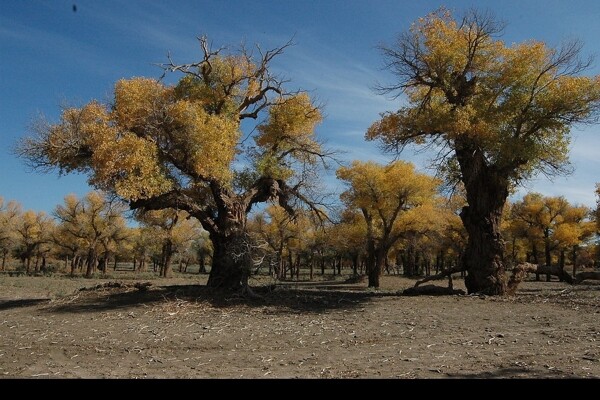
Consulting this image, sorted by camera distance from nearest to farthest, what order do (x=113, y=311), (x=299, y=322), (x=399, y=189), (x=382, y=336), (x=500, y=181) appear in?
1. (x=382, y=336)
2. (x=299, y=322)
3. (x=113, y=311)
4. (x=500, y=181)
5. (x=399, y=189)

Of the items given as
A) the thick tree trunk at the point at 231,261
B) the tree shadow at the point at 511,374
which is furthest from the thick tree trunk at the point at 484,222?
the tree shadow at the point at 511,374

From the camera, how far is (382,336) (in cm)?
1018

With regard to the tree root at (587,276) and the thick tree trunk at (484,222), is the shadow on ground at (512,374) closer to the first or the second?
the thick tree trunk at (484,222)

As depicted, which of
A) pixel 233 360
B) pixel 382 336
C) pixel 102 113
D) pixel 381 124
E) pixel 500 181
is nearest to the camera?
pixel 233 360

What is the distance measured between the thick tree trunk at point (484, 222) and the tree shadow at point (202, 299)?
417 centimetres

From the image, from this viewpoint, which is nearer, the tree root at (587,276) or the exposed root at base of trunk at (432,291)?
the exposed root at base of trunk at (432,291)

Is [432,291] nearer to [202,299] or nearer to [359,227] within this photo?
[202,299]

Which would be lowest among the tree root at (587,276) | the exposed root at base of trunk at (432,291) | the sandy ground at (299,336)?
the sandy ground at (299,336)

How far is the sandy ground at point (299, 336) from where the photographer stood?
7.35 m

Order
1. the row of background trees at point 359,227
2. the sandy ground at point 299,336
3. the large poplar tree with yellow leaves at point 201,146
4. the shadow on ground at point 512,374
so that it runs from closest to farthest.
Result: the shadow on ground at point 512,374 < the sandy ground at point 299,336 < the large poplar tree with yellow leaves at point 201,146 < the row of background trees at point 359,227

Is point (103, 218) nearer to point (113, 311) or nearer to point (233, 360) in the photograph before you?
point (113, 311)

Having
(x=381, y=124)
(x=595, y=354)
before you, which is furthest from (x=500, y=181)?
(x=595, y=354)

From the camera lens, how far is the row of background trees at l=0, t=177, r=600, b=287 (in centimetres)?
3409
